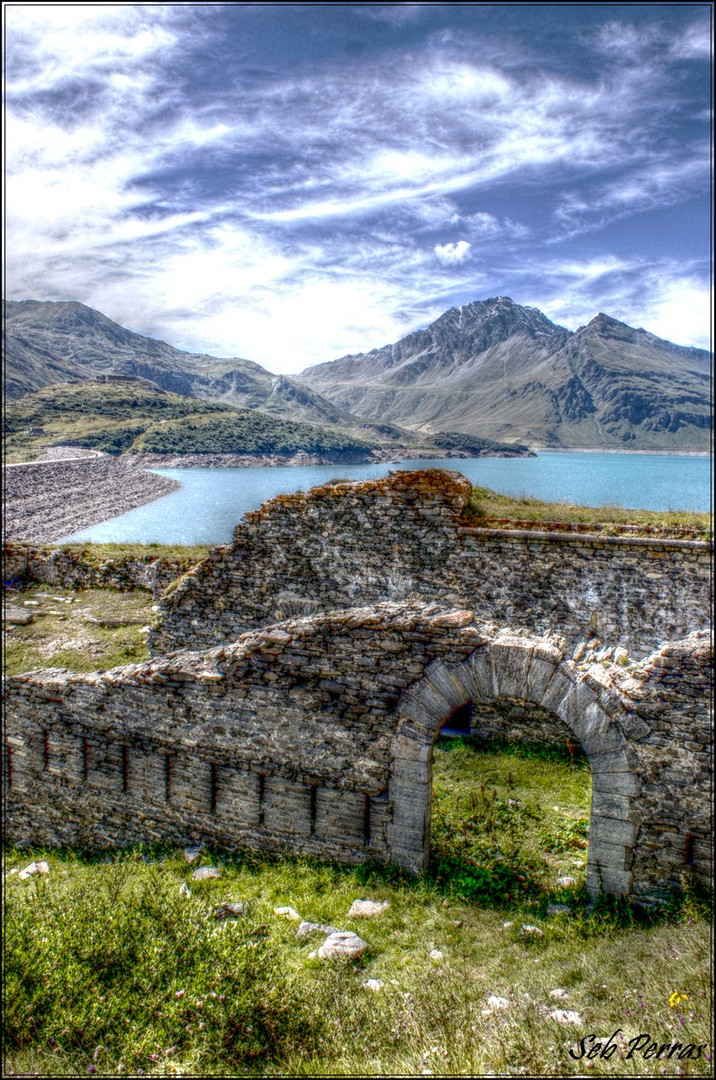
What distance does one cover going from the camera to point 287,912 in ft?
18.6

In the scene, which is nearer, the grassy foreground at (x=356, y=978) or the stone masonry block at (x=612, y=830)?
the grassy foreground at (x=356, y=978)

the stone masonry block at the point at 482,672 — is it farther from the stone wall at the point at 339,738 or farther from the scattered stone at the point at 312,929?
the scattered stone at the point at 312,929

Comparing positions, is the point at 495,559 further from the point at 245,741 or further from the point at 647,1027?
the point at 647,1027

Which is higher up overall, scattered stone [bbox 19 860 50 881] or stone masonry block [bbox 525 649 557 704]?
stone masonry block [bbox 525 649 557 704]

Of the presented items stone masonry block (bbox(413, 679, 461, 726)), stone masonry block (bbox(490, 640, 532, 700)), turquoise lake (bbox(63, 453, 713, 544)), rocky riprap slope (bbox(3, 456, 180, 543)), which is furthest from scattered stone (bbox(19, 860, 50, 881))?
rocky riprap slope (bbox(3, 456, 180, 543))

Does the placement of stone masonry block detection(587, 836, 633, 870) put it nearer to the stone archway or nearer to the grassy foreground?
the stone archway

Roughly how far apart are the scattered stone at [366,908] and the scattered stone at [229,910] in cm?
107

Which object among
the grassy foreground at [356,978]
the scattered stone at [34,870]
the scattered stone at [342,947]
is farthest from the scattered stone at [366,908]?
the scattered stone at [34,870]

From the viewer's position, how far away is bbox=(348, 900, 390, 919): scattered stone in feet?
18.3

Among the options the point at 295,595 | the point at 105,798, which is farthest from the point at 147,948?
the point at 295,595

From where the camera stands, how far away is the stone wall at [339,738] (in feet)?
17.6

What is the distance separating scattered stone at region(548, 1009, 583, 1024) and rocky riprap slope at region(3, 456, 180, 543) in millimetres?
36135

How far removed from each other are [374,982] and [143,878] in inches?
118

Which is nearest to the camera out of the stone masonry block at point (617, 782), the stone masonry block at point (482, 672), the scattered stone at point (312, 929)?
the scattered stone at point (312, 929)
